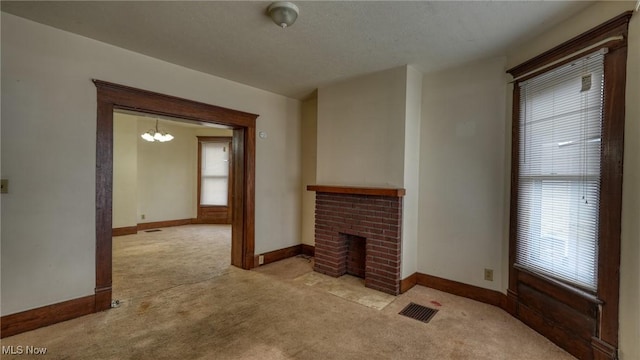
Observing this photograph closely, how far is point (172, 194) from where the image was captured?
23.8ft

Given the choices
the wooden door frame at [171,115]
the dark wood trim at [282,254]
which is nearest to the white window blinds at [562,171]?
the dark wood trim at [282,254]

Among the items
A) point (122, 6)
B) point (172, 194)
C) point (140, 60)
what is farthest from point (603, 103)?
point (172, 194)

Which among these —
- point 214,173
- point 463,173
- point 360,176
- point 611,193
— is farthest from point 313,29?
point 214,173

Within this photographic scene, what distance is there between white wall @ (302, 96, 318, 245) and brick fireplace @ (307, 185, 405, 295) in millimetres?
740

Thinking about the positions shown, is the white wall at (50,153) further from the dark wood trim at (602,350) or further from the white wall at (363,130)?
the dark wood trim at (602,350)

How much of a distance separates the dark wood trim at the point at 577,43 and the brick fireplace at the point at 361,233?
1.59 metres

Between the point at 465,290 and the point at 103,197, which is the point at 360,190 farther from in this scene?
the point at 103,197

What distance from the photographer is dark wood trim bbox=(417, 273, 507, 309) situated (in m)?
2.89

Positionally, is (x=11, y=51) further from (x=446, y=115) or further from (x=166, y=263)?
(x=446, y=115)

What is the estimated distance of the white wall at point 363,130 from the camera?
3.22 metres

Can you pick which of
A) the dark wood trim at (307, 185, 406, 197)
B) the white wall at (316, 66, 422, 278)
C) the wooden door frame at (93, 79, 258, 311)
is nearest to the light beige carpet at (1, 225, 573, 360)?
the wooden door frame at (93, 79, 258, 311)

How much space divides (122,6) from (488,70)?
3.33m

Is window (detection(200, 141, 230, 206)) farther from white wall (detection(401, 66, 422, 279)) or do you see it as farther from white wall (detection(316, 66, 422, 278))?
white wall (detection(401, 66, 422, 279))

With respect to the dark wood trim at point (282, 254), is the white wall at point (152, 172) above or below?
above
